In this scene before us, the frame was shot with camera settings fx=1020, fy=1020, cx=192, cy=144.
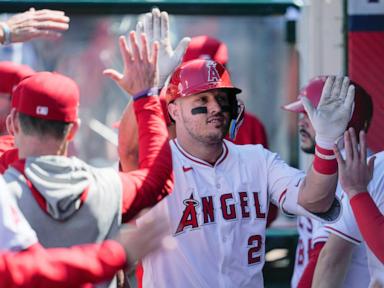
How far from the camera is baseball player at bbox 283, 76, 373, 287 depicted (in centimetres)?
453

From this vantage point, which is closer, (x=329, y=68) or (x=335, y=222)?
(x=335, y=222)

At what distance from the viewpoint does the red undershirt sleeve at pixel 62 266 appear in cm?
265

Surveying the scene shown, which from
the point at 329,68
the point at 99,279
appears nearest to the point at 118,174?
the point at 99,279

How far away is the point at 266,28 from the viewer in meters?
7.80

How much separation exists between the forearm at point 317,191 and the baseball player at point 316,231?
24.0 inches

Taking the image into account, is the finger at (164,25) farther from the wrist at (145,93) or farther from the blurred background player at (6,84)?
the blurred background player at (6,84)

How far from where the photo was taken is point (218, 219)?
4016 millimetres

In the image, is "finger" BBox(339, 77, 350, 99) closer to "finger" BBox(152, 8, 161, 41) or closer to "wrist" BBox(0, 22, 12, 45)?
"finger" BBox(152, 8, 161, 41)

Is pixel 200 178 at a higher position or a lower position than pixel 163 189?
lower

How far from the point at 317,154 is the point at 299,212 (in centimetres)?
31

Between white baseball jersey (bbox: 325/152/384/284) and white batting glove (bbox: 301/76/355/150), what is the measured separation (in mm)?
452

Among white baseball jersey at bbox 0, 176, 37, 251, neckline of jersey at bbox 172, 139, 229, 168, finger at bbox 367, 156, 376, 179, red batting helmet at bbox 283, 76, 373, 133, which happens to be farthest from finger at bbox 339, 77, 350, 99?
white baseball jersey at bbox 0, 176, 37, 251

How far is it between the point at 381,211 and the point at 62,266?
179 cm

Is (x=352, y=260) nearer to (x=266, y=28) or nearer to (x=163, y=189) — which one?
(x=163, y=189)
